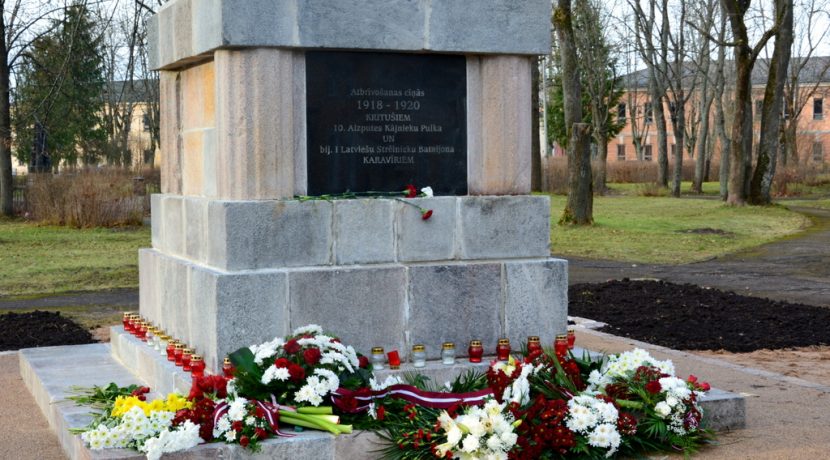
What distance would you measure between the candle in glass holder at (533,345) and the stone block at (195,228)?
7.44ft

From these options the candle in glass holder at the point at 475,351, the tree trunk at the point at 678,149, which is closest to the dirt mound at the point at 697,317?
the candle in glass holder at the point at 475,351

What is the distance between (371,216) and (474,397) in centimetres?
153

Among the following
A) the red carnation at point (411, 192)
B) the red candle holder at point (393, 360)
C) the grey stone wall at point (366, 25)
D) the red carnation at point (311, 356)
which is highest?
the grey stone wall at point (366, 25)

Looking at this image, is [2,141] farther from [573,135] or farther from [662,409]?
[662,409]

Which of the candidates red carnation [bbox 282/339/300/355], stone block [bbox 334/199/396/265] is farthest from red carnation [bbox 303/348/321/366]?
stone block [bbox 334/199/396/265]

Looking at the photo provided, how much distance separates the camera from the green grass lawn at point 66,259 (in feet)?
52.1

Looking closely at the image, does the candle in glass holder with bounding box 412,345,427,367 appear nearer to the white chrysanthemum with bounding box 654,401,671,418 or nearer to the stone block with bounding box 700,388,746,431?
the white chrysanthemum with bounding box 654,401,671,418

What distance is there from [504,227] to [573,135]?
1669 centimetres

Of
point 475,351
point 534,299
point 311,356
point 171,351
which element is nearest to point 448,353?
point 475,351

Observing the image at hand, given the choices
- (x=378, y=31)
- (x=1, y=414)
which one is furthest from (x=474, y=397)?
(x=1, y=414)

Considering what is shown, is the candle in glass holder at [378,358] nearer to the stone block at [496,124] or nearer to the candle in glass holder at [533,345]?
the candle in glass holder at [533,345]

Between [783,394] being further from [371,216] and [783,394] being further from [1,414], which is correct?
[1,414]

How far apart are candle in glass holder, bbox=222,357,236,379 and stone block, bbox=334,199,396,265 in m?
0.99

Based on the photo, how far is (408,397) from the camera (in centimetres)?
640
